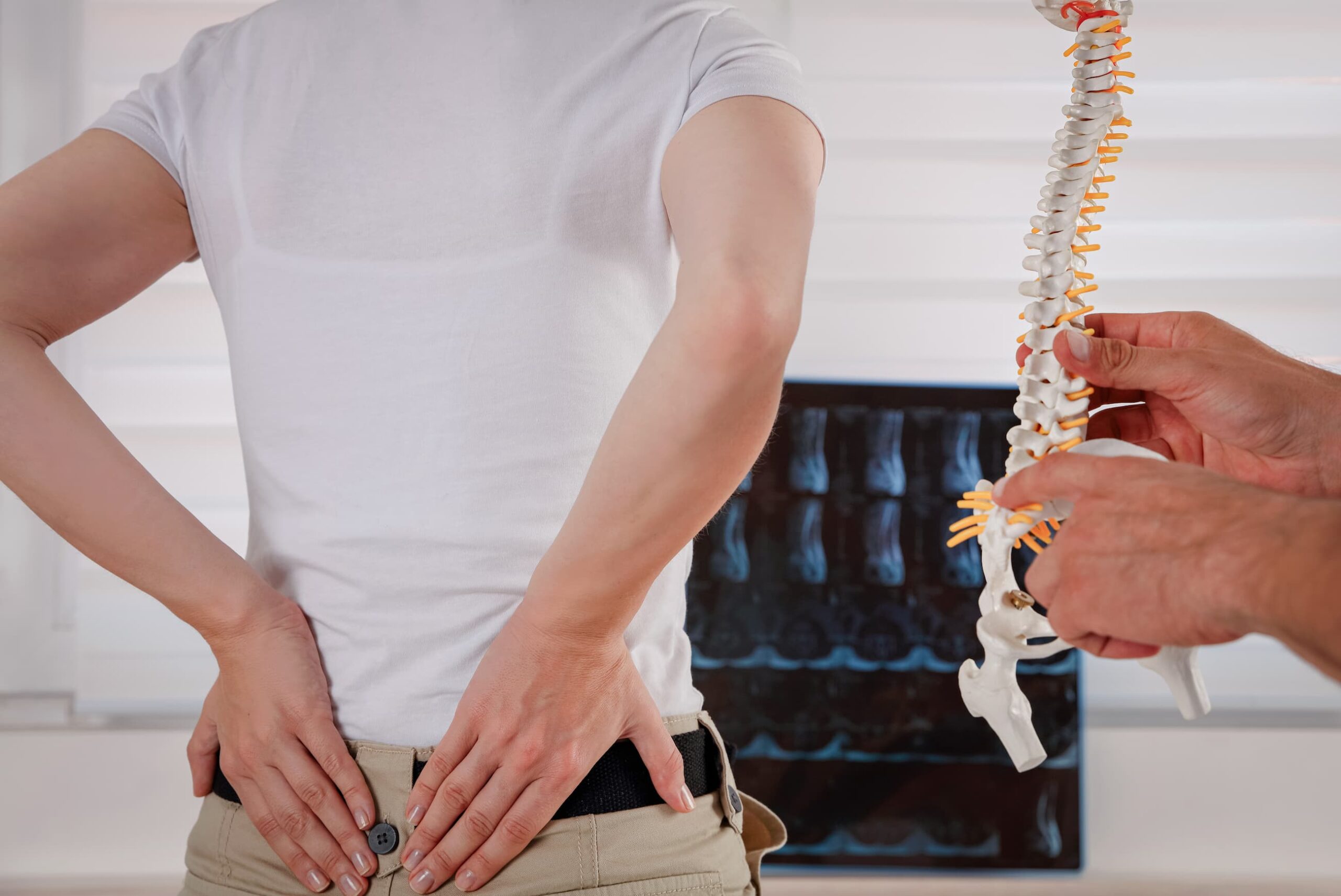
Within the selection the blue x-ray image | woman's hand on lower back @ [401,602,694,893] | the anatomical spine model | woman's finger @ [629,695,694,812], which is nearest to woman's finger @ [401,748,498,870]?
woman's hand on lower back @ [401,602,694,893]

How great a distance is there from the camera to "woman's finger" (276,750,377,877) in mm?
812

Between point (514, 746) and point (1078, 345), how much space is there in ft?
1.84

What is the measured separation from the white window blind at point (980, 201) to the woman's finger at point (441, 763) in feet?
4.83

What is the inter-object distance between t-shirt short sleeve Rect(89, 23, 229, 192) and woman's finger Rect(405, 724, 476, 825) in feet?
1.76

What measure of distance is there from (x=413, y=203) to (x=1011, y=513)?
0.55m

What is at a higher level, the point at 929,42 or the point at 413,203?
the point at 929,42

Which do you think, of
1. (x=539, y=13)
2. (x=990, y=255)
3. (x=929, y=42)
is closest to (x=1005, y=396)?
(x=990, y=255)

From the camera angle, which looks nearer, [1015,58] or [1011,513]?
[1011,513]

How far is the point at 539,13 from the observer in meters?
0.82

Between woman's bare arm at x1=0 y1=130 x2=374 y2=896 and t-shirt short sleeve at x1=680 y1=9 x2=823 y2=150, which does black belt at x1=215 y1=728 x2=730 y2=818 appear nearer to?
woman's bare arm at x1=0 y1=130 x2=374 y2=896

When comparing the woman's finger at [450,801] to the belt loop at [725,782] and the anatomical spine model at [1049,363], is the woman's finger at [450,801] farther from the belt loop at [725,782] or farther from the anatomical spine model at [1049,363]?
the anatomical spine model at [1049,363]

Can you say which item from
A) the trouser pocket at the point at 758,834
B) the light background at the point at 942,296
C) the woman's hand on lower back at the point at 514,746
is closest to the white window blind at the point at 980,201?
the light background at the point at 942,296

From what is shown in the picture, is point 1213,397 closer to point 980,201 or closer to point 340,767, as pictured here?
point 340,767

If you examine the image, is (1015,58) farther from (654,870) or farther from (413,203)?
(654,870)
